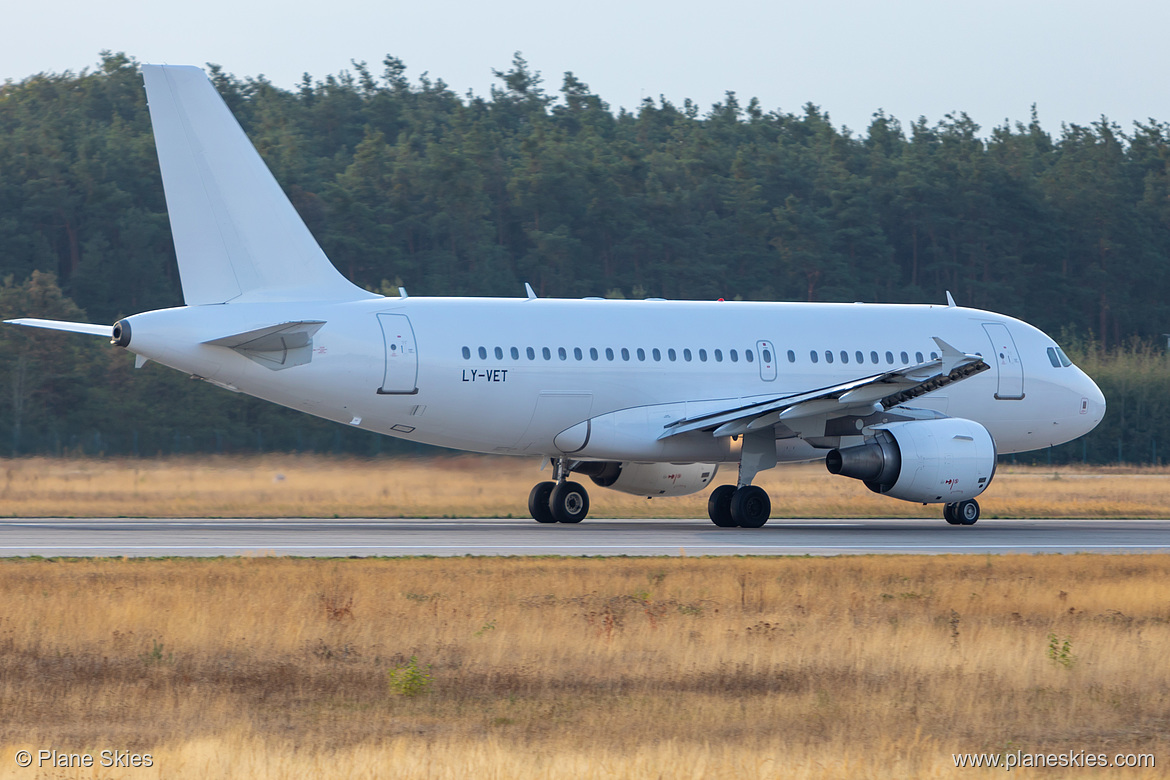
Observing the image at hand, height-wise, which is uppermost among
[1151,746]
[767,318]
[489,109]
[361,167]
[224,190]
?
[489,109]

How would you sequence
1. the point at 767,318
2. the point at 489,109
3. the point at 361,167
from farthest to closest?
the point at 489,109, the point at 361,167, the point at 767,318

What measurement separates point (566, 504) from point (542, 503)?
1.70ft

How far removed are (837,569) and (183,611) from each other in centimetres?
802

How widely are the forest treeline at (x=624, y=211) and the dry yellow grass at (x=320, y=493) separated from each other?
2811 cm

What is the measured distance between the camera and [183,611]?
13477 millimetres

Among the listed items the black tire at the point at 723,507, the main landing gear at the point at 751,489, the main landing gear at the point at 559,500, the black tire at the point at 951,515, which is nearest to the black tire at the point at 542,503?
the main landing gear at the point at 559,500

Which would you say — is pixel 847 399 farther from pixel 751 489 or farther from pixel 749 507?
pixel 749 507

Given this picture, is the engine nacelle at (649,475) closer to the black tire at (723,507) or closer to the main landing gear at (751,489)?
the black tire at (723,507)

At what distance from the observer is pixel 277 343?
2317 centimetres

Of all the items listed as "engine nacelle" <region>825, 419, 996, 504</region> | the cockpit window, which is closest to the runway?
"engine nacelle" <region>825, 419, 996, 504</region>

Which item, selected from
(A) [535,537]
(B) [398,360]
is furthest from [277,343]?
(A) [535,537]

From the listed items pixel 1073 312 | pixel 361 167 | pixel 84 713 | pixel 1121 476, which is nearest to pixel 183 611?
pixel 84 713

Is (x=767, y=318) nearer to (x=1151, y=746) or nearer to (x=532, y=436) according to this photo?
(x=532, y=436)

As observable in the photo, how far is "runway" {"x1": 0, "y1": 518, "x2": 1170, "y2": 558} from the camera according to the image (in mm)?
20719
